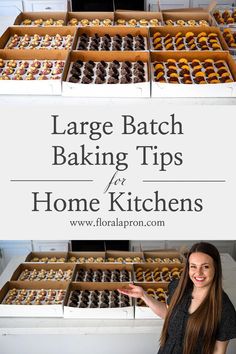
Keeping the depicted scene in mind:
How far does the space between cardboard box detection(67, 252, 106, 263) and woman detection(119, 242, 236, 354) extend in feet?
5.18

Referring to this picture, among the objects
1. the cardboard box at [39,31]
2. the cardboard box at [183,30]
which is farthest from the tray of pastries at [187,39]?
the cardboard box at [39,31]

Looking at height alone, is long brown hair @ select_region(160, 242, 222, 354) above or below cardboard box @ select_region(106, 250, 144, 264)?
above

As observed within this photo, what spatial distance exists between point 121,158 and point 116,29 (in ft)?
3.93

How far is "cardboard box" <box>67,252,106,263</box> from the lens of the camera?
3.75 meters

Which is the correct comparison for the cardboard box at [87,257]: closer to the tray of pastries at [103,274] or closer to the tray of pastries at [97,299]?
the tray of pastries at [103,274]

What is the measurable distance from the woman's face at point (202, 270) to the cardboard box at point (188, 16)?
5.36 feet

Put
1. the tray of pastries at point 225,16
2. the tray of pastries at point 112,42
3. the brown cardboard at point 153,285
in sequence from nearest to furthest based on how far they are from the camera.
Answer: the tray of pastries at point 112,42, the brown cardboard at point 153,285, the tray of pastries at point 225,16

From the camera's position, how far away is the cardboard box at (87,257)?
3.75m

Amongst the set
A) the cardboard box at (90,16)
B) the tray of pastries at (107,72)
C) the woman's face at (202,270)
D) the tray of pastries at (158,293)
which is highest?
the tray of pastries at (107,72)

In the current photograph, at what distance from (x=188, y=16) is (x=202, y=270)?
1.70 metres

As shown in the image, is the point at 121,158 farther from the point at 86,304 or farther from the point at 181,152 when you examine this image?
the point at 86,304

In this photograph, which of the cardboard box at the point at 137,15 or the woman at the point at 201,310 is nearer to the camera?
the woman at the point at 201,310

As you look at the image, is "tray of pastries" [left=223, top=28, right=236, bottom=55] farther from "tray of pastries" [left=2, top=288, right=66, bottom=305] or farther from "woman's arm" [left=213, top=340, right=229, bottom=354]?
"tray of pastries" [left=2, top=288, right=66, bottom=305]

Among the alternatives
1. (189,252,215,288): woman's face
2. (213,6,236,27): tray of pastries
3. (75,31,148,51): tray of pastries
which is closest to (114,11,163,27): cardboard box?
(213,6,236,27): tray of pastries
